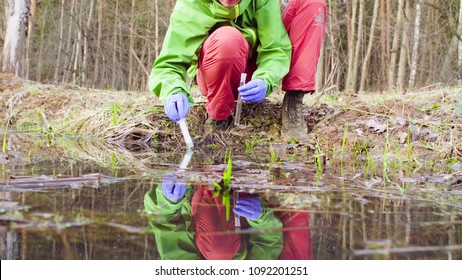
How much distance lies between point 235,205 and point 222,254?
1.06 feet

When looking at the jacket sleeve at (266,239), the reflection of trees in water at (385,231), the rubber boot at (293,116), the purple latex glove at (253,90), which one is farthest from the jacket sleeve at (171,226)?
the rubber boot at (293,116)

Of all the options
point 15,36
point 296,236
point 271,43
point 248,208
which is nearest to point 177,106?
point 271,43

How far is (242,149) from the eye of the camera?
104 inches

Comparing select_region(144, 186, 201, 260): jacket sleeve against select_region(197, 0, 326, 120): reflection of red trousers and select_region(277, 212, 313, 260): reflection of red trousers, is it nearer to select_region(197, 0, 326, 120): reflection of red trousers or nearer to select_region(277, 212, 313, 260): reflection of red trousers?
select_region(277, 212, 313, 260): reflection of red trousers

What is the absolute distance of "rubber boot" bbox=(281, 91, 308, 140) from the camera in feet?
9.48

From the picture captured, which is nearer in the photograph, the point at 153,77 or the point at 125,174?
the point at 125,174

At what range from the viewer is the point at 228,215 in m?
1.07

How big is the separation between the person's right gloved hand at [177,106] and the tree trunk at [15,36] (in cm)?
505

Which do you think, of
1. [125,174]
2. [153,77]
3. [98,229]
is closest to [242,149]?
[153,77]

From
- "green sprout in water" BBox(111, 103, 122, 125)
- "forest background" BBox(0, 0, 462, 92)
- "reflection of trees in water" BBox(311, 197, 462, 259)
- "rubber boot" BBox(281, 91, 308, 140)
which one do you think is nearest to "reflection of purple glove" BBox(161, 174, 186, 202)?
"reflection of trees in water" BBox(311, 197, 462, 259)

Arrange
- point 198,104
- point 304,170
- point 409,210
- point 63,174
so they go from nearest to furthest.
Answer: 1. point 409,210
2. point 63,174
3. point 304,170
4. point 198,104

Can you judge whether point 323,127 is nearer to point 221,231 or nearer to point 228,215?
point 228,215

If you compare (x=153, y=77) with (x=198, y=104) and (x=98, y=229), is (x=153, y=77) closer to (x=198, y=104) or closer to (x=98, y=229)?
(x=198, y=104)

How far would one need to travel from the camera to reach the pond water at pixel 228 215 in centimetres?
87
